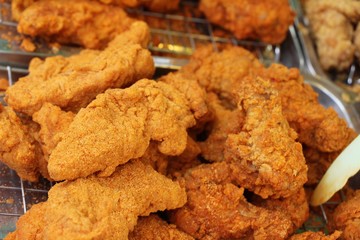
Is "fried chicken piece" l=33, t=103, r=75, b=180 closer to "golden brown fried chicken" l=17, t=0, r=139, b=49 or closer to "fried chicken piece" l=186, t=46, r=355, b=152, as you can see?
"golden brown fried chicken" l=17, t=0, r=139, b=49

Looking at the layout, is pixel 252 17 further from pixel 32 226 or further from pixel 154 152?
pixel 32 226

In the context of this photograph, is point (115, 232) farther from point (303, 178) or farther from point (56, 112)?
point (303, 178)

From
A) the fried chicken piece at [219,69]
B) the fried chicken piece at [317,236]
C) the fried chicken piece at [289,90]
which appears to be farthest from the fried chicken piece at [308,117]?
the fried chicken piece at [317,236]

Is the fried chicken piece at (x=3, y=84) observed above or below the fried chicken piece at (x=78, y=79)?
below

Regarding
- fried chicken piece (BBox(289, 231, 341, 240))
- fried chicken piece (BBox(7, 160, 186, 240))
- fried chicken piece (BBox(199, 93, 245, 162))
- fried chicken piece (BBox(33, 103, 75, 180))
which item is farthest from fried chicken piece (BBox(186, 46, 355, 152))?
fried chicken piece (BBox(33, 103, 75, 180))

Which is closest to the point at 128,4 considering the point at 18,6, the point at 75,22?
the point at 75,22

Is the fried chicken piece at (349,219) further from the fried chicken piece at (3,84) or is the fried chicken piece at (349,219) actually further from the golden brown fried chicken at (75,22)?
the fried chicken piece at (3,84)

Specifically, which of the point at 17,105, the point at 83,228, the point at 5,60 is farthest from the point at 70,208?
the point at 5,60
